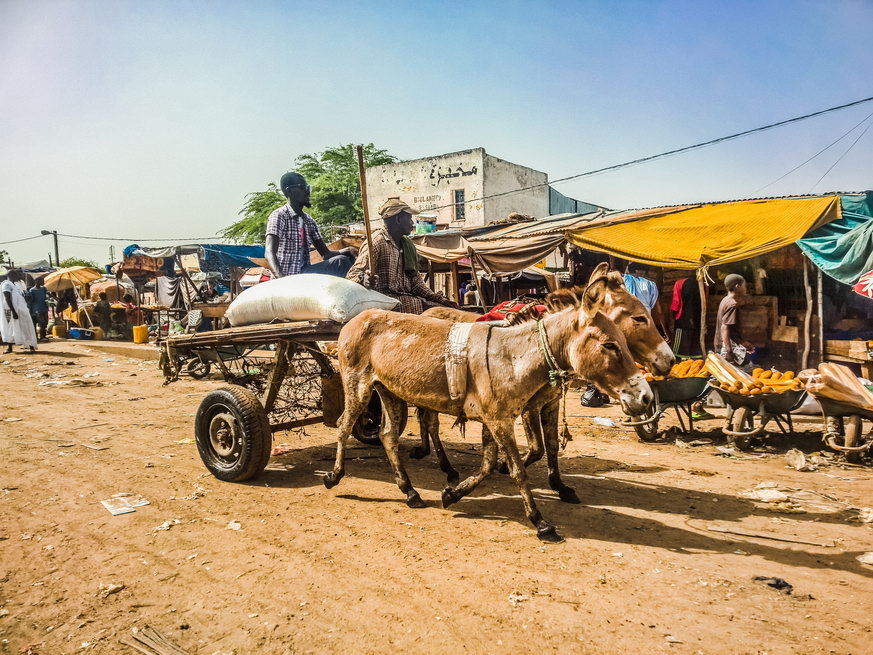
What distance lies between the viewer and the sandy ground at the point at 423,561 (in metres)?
2.90

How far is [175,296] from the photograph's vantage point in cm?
2145

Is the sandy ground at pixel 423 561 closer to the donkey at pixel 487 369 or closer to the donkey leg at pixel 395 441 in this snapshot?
the donkey leg at pixel 395 441

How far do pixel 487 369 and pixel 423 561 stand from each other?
1.43 meters

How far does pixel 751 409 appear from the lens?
6.75 metres

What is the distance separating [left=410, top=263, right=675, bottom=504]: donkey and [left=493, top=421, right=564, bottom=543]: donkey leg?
15.7 inches

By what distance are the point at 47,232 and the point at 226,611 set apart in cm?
5763

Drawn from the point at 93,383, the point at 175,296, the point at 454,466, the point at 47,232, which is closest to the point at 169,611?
the point at 454,466

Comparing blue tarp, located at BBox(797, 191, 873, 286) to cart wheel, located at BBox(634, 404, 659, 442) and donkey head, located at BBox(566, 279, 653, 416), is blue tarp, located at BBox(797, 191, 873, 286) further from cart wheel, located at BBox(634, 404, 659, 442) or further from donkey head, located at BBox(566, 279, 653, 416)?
donkey head, located at BBox(566, 279, 653, 416)

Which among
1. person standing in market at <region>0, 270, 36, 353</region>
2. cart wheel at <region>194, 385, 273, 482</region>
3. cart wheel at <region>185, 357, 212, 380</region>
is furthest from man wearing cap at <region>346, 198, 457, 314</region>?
person standing in market at <region>0, 270, 36, 353</region>

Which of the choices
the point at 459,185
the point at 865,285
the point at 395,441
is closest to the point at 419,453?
the point at 395,441

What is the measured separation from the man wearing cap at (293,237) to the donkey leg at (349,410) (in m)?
2.07

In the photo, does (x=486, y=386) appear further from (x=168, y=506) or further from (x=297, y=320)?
(x=168, y=506)

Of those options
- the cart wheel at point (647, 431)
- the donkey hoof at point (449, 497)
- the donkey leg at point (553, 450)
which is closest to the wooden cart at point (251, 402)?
the donkey hoof at point (449, 497)

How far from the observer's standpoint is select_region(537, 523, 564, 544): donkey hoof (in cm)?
396
